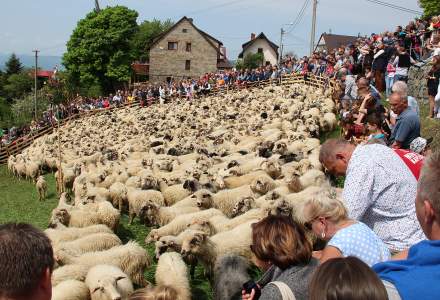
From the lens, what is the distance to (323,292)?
2170 millimetres

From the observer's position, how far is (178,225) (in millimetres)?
8828

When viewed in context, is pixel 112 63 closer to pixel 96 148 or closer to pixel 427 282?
pixel 96 148

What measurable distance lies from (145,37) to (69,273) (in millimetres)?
71517

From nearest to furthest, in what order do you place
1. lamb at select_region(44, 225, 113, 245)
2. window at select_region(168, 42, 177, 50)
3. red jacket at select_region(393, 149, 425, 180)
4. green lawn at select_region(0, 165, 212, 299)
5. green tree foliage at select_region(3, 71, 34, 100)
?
red jacket at select_region(393, 149, 425, 180), green lawn at select_region(0, 165, 212, 299), lamb at select_region(44, 225, 113, 245), window at select_region(168, 42, 177, 50), green tree foliage at select_region(3, 71, 34, 100)

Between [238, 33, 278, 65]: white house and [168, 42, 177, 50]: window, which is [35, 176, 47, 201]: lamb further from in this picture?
[238, 33, 278, 65]: white house

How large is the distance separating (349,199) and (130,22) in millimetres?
62089

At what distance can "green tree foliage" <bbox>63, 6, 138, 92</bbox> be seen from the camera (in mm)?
59000

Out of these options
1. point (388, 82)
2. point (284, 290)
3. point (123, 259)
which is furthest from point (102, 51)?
point (284, 290)

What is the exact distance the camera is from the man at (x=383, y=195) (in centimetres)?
405

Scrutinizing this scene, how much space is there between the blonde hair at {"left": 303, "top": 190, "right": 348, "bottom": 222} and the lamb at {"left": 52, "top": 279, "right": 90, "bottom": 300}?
3705 mm

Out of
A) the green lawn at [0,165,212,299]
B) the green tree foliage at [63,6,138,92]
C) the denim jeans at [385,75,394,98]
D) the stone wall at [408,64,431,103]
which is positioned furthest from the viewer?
the green tree foliage at [63,6,138,92]

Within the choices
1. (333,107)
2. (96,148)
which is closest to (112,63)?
(96,148)

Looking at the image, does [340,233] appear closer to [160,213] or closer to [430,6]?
[160,213]

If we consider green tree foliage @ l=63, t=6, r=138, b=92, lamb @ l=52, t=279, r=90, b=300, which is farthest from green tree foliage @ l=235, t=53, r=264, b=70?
lamb @ l=52, t=279, r=90, b=300
